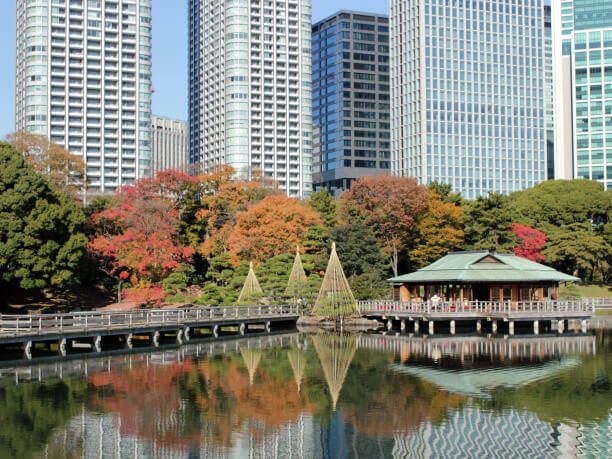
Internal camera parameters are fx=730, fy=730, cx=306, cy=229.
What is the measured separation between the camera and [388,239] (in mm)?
79062

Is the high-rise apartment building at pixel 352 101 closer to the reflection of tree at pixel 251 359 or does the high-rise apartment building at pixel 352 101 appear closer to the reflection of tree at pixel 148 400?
the reflection of tree at pixel 251 359

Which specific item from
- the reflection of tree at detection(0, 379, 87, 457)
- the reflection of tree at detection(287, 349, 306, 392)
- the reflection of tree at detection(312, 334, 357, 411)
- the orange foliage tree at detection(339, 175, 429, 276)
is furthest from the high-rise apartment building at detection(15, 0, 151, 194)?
the reflection of tree at detection(0, 379, 87, 457)

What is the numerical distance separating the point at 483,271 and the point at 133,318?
28.1 m

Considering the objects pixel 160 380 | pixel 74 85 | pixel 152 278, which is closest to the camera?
pixel 160 380

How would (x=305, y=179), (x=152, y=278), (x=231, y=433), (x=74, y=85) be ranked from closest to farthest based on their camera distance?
(x=231, y=433) < (x=152, y=278) < (x=74, y=85) < (x=305, y=179)

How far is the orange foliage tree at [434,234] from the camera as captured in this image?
78.9 m

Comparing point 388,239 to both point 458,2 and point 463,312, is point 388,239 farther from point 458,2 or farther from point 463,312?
point 458,2

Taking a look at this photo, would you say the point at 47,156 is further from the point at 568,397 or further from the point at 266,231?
the point at 568,397

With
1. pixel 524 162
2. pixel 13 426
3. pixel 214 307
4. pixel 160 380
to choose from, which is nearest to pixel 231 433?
pixel 13 426

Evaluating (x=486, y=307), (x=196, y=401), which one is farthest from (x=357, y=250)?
(x=196, y=401)

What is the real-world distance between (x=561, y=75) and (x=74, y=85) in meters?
108

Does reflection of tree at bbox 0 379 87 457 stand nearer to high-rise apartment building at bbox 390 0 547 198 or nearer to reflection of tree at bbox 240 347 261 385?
reflection of tree at bbox 240 347 261 385

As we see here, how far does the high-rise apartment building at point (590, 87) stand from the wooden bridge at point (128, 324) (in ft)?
362

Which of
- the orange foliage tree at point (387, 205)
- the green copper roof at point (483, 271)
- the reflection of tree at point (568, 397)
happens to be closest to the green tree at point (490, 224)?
the orange foliage tree at point (387, 205)
